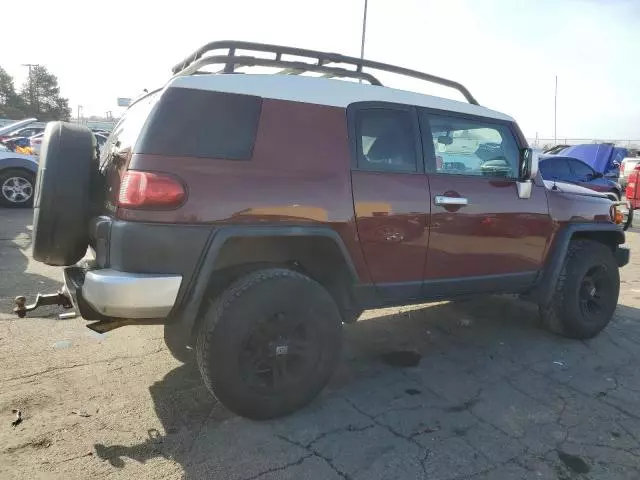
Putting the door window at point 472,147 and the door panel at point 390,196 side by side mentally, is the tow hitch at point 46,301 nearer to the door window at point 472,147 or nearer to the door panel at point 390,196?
the door panel at point 390,196

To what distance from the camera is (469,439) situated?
2.85 meters

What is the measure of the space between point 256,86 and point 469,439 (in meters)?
2.34

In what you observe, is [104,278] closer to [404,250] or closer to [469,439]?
[404,250]

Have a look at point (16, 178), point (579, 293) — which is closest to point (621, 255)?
point (579, 293)

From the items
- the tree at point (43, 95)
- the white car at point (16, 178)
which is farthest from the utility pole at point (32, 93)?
the white car at point (16, 178)

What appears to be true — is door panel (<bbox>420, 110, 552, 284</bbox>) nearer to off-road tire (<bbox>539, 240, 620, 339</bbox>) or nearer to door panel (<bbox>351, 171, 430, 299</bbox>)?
door panel (<bbox>351, 171, 430, 299</bbox>)

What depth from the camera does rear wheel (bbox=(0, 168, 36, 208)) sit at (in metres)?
10.4

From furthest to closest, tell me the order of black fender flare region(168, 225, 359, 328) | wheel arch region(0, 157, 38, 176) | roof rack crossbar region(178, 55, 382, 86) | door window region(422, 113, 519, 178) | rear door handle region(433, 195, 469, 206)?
wheel arch region(0, 157, 38, 176) < door window region(422, 113, 519, 178) < rear door handle region(433, 195, 469, 206) < roof rack crossbar region(178, 55, 382, 86) < black fender flare region(168, 225, 359, 328)

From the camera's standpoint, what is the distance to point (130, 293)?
8.25ft

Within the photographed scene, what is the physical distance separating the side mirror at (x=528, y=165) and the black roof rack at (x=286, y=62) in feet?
2.86

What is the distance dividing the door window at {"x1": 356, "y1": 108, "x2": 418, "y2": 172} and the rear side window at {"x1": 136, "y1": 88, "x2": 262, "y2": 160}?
730 millimetres

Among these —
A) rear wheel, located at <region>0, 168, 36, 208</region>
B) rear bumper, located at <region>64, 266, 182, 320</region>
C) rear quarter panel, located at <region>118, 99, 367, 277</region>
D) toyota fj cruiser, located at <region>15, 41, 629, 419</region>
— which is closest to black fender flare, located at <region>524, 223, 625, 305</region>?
toyota fj cruiser, located at <region>15, 41, 629, 419</region>

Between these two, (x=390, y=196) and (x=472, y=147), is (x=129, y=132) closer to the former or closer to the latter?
(x=390, y=196)

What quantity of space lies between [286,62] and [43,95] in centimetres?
8696
